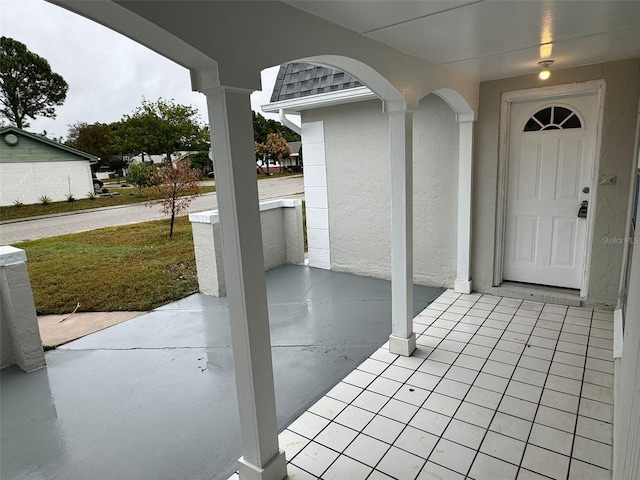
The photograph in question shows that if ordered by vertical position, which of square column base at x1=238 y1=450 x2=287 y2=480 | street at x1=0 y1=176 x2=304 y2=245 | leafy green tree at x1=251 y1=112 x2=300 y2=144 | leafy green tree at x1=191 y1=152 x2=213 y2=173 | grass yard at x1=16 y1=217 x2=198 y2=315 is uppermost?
leafy green tree at x1=251 y1=112 x2=300 y2=144

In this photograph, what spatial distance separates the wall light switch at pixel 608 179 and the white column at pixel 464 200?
3.92ft

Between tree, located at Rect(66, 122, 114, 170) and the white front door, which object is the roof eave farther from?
tree, located at Rect(66, 122, 114, 170)

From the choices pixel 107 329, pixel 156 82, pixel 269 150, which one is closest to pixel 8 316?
pixel 107 329

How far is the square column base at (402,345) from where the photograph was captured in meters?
3.07

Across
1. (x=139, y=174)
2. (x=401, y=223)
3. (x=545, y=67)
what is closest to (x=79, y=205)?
(x=139, y=174)

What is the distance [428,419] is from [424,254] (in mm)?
→ 2710

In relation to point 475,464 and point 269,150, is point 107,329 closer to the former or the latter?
point 475,464

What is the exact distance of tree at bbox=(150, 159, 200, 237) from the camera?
6.75 metres

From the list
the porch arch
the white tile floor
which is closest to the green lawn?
the porch arch

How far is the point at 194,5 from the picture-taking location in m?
1.35

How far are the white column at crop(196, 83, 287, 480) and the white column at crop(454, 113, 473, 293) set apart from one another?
3.23 meters

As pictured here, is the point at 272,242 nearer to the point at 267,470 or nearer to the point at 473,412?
the point at 473,412

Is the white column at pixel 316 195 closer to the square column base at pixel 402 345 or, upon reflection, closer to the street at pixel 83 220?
the street at pixel 83 220

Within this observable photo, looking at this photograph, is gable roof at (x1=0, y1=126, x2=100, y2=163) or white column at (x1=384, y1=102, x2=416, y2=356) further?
gable roof at (x1=0, y1=126, x2=100, y2=163)
